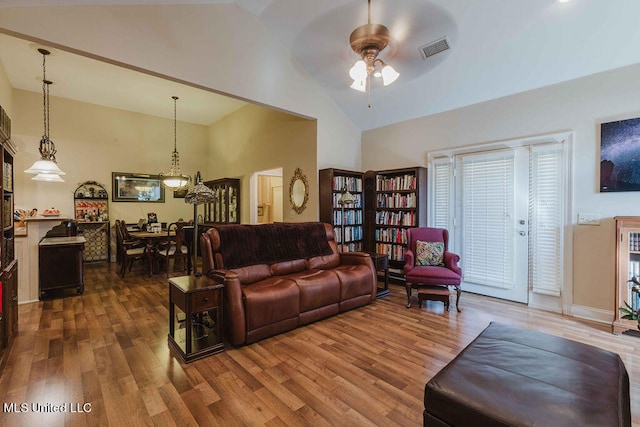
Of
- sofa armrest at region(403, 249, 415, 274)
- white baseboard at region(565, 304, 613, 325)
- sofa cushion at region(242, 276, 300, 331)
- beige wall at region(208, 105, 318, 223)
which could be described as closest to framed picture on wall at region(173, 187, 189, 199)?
beige wall at region(208, 105, 318, 223)

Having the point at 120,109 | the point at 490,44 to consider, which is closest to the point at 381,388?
the point at 490,44

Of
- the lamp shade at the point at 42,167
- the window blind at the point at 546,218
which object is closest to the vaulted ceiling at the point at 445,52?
the window blind at the point at 546,218

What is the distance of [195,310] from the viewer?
248cm

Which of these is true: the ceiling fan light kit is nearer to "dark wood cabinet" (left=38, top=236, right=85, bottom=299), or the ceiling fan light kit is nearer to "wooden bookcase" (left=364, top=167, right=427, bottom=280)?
"wooden bookcase" (left=364, top=167, right=427, bottom=280)

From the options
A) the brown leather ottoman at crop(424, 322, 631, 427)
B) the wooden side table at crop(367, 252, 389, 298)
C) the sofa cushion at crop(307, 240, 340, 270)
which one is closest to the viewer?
the brown leather ottoman at crop(424, 322, 631, 427)

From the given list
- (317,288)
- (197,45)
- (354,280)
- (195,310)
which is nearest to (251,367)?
(195,310)

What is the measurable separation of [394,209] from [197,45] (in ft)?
12.0

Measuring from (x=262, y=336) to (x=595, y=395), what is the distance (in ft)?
→ 7.84

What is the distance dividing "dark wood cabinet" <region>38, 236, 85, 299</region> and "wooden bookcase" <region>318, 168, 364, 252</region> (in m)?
3.70

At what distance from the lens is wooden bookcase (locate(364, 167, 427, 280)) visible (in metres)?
4.62

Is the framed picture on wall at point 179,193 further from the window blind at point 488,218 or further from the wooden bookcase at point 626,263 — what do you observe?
A: the wooden bookcase at point 626,263

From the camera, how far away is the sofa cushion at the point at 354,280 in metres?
3.49

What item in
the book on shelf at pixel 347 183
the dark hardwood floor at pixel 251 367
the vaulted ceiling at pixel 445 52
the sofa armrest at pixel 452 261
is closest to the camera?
the dark hardwood floor at pixel 251 367

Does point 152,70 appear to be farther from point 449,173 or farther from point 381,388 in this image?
point 449,173
